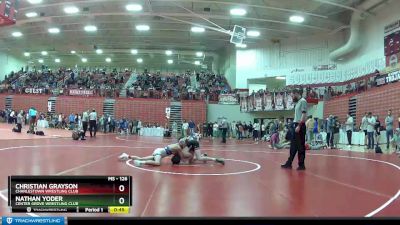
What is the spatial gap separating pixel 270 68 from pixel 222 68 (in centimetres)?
917

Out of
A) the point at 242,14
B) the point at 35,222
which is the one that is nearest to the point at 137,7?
the point at 242,14

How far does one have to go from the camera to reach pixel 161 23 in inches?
1186

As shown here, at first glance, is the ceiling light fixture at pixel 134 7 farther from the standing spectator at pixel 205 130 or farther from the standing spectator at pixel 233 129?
the standing spectator at pixel 233 129

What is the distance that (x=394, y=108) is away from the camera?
18359 mm

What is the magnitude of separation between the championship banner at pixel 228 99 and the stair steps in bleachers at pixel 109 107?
9941mm

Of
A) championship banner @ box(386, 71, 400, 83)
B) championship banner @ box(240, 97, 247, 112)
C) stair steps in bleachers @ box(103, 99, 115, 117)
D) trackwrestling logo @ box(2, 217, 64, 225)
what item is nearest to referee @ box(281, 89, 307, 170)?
trackwrestling logo @ box(2, 217, 64, 225)

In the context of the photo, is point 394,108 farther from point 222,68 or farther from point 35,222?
point 222,68

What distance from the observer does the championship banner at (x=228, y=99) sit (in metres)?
33.7

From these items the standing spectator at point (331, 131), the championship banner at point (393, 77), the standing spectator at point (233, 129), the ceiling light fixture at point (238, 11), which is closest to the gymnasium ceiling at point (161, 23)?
the ceiling light fixture at point (238, 11)

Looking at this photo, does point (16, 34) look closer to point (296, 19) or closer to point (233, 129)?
point (233, 129)

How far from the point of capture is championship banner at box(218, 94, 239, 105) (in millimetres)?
33719

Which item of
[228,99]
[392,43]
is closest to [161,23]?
[228,99]

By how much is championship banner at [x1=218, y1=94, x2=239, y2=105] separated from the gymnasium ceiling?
527cm
